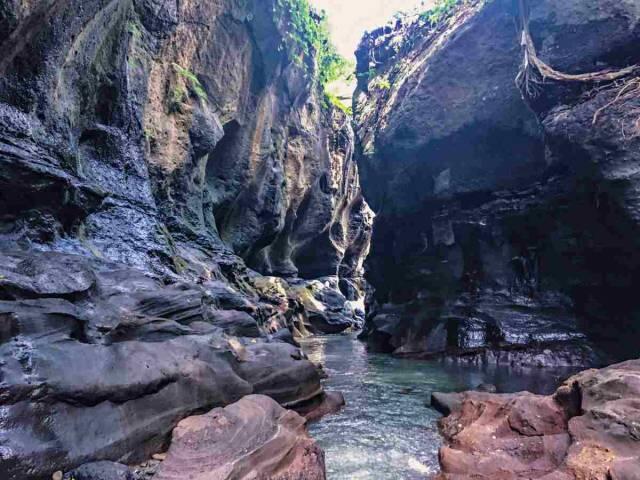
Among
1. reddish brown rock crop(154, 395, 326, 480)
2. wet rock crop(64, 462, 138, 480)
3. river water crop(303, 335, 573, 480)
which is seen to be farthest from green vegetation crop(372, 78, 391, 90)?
wet rock crop(64, 462, 138, 480)

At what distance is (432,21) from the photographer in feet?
56.4

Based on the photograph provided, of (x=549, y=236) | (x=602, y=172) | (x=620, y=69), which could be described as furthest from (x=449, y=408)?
(x=620, y=69)

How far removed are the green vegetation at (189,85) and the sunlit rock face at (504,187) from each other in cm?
727

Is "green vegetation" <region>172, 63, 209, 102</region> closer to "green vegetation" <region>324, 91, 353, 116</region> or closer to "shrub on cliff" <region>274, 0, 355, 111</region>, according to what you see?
"shrub on cliff" <region>274, 0, 355, 111</region>

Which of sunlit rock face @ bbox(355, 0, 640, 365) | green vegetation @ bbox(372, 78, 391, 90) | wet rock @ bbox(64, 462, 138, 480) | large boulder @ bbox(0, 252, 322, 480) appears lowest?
wet rock @ bbox(64, 462, 138, 480)

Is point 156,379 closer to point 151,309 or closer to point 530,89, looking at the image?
point 151,309

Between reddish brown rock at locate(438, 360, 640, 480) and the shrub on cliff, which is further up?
the shrub on cliff

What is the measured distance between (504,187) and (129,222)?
11.5 m

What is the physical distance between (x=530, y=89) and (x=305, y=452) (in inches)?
469

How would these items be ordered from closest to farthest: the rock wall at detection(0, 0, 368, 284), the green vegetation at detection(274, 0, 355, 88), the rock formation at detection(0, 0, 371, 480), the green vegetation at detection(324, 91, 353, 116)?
the rock formation at detection(0, 0, 371, 480), the rock wall at detection(0, 0, 368, 284), the green vegetation at detection(274, 0, 355, 88), the green vegetation at detection(324, 91, 353, 116)

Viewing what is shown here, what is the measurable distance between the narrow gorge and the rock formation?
41 mm

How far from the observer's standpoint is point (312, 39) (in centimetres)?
2445

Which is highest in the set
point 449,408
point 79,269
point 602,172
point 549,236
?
point 602,172

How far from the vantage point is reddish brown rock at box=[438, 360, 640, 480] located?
3367mm
